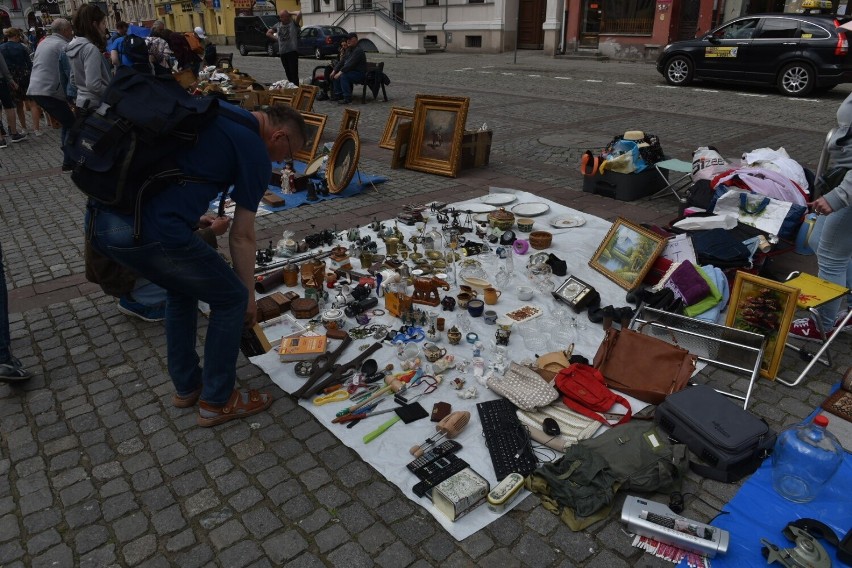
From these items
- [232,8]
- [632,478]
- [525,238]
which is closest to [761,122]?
[525,238]

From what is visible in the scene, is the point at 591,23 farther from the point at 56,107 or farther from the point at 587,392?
the point at 587,392

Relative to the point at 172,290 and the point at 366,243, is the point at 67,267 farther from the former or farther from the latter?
the point at 172,290

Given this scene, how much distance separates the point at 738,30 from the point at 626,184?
31.4ft

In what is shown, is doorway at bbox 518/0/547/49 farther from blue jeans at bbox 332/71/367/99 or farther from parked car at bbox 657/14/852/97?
blue jeans at bbox 332/71/367/99

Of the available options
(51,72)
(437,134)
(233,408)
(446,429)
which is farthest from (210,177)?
(51,72)

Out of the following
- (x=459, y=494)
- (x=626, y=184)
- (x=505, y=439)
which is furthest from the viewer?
(x=626, y=184)

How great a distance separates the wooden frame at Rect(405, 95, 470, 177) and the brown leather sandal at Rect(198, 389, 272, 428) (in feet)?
16.9

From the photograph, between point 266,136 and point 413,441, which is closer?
point 266,136

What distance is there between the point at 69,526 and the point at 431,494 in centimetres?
180

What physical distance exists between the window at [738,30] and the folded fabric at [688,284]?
1192 centimetres

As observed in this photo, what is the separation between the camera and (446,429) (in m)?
3.27

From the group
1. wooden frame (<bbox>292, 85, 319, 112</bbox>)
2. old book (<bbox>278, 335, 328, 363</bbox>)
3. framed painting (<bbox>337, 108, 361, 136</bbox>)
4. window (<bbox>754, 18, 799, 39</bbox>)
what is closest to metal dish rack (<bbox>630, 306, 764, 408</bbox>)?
old book (<bbox>278, 335, 328, 363</bbox>)

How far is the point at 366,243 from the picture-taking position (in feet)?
18.8

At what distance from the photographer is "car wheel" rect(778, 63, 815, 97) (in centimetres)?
1273
